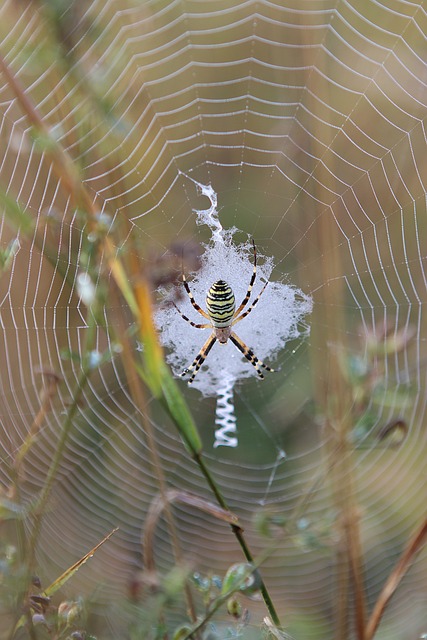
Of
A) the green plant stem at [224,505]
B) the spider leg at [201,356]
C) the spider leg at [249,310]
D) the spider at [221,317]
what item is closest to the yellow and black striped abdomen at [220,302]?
the spider at [221,317]

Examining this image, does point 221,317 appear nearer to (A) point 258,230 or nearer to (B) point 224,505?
(A) point 258,230

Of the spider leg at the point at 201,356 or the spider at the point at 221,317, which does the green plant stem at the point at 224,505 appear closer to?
the spider at the point at 221,317

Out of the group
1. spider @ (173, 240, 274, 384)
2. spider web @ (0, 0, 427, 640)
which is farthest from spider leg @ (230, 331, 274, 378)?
spider web @ (0, 0, 427, 640)

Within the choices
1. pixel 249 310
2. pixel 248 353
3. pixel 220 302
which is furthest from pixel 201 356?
pixel 220 302

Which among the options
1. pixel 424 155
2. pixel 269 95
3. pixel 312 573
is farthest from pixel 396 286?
pixel 312 573

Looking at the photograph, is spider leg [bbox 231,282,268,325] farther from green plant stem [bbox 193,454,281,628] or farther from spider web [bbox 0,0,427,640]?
green plant stem [bbox 193,454,281,628]

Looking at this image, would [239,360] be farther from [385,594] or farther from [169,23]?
[385,594]
